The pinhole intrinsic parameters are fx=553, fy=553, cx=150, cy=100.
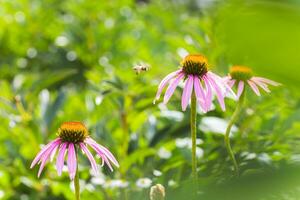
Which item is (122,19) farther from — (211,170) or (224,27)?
(224,27)

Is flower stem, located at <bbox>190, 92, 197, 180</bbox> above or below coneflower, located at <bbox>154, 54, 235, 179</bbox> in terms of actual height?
below

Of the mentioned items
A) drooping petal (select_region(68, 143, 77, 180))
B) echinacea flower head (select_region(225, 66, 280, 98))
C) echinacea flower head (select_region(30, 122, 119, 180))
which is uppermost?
echinacea flower head (select_region(225, 66, 280, 98))

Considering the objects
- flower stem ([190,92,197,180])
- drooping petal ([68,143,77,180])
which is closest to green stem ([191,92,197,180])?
flower stem ([190,92,197,180])

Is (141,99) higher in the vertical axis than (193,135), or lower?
higher

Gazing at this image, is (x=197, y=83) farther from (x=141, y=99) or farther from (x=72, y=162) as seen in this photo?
(x=141, y=99)

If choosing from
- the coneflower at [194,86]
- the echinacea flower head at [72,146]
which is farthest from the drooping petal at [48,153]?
the coneflower at [194,86]

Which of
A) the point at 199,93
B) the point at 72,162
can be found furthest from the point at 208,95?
the point at 72,162

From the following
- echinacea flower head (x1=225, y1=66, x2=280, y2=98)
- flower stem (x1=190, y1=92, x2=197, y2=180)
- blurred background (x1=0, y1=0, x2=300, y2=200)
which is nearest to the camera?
blurred background (x1=0, y1=0, x2=300, y2=200)

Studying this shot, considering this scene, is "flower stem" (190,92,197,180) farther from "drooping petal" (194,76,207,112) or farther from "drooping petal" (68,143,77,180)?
"drooping petal" (68,143,77,180)

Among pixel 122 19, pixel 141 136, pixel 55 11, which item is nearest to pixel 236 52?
pixel 141 136
